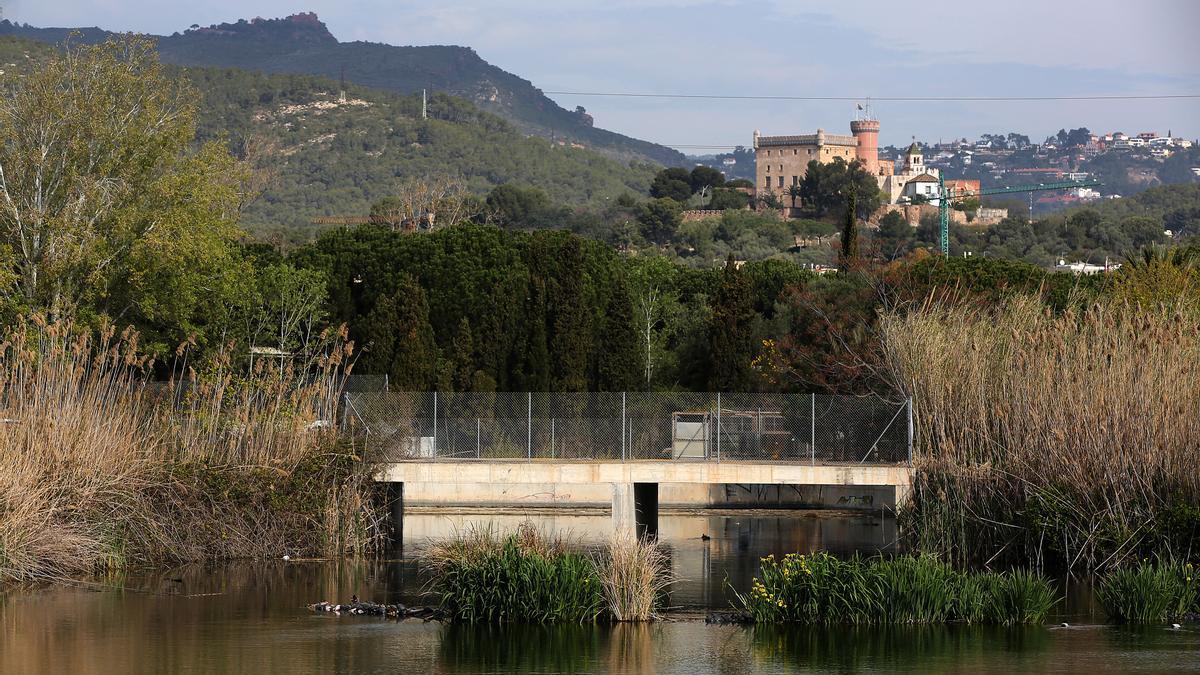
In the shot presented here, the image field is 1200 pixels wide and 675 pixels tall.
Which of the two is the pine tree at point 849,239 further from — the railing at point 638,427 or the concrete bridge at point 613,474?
the concrete bridge at point 613,474

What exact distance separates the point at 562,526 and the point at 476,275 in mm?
15461

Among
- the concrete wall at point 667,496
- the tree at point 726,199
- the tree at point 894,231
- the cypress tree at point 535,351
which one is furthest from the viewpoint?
the tree at point 726,199

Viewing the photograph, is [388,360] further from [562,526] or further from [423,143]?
[423,143]

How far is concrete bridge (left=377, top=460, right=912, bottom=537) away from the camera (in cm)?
2869

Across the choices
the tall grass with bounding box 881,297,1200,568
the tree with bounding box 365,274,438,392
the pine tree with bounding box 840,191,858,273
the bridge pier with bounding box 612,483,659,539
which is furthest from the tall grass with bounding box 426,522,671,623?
the pine tree with bounding box 840,191,858,273

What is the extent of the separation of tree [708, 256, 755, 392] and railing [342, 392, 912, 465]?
5487mm

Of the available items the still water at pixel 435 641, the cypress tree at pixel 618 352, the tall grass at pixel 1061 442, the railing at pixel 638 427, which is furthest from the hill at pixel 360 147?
the still water at pixel 435 641

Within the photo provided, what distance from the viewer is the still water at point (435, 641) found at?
16.6 metres

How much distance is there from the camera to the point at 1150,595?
1898 centimetres

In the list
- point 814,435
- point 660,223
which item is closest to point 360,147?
point 660,223

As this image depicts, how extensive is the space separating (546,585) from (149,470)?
25.0 ft

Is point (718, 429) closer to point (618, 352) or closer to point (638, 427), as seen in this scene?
point (638, 427)

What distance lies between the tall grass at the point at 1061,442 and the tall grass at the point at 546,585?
19.0ft

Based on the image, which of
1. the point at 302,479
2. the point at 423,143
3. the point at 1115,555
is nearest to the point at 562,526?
the point at 302,479
